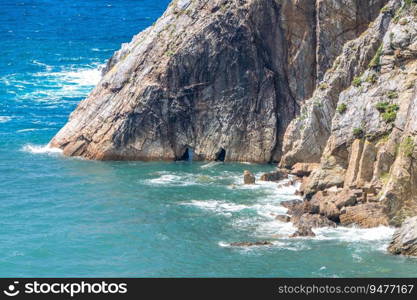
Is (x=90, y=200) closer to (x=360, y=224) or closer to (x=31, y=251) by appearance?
(x=31, y=251)

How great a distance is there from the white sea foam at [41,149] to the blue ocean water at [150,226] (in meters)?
0.13

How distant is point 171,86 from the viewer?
13625 cm

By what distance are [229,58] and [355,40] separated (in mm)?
19234

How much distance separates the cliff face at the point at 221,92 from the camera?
13425 centimetres

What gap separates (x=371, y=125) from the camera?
10956 cm

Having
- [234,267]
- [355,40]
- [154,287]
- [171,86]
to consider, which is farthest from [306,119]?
[154,287]

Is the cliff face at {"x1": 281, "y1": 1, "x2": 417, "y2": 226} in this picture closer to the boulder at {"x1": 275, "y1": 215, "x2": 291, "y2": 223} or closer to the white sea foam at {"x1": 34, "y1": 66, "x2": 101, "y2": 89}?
the boulder at {"x1": 275, "y1": 215, "x2": 291, "y2": 223}

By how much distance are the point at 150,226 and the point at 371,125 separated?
2444 cm

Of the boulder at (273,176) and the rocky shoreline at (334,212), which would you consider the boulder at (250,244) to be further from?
the boulder at (273,176)

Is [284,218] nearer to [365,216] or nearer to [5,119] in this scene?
[365,216]

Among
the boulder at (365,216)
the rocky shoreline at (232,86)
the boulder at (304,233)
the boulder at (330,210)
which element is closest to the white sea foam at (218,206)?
the rocky shoreline at (232,86)

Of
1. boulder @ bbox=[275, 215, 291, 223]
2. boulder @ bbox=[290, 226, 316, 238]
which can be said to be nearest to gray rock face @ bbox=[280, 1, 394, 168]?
boulder @ bbox=[275, 215, 291, 223]

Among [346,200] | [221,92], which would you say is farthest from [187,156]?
[346,200]

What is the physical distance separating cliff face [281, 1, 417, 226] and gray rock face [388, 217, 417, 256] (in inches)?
242
